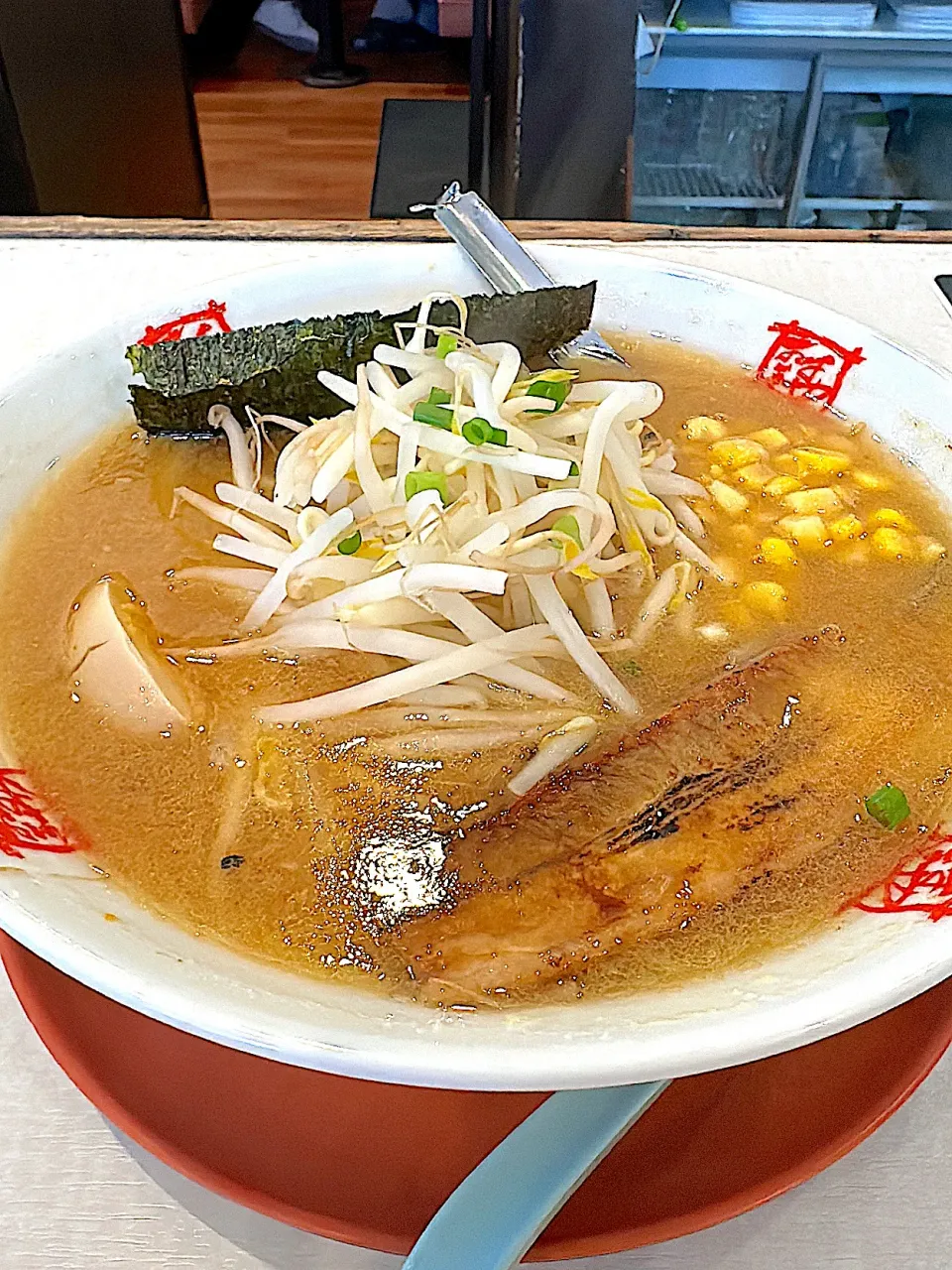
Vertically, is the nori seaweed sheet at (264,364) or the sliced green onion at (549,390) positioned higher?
the sliced green onion at (549,390)

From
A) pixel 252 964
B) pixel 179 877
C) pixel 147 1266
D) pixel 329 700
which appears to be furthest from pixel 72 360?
pixel 147 1266

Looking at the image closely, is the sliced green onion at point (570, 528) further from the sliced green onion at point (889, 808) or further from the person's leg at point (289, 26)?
the person's leg at point (289, 26)

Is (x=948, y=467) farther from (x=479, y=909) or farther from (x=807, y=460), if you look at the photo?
(x=479, y=909)

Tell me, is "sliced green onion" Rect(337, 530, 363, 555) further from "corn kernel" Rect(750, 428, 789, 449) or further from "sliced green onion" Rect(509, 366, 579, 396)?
"corn kernel" Rect(750, 428, 789, 449)

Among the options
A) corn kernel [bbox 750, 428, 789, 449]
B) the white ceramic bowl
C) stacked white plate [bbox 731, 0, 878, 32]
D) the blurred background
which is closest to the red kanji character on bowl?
corn kernel [bbox 750, 428, 789, 449]

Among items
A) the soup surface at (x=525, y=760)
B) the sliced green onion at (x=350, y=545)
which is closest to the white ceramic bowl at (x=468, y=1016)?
the soup surface at (x=525, y=760)

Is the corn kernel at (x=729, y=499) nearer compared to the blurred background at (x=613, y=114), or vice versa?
the corn kernel at (x=729, y=499)
